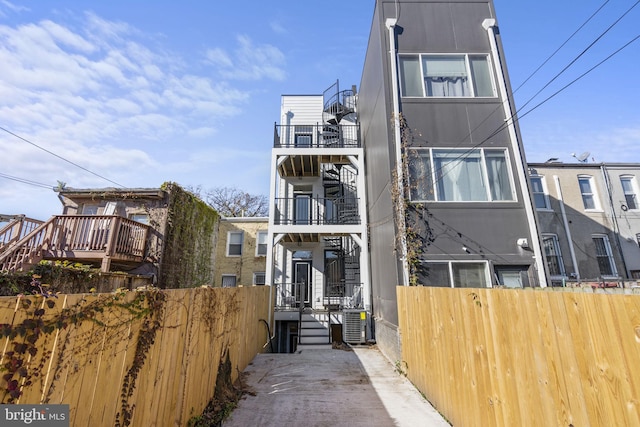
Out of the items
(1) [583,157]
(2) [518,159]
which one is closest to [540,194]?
(1) [583,157]

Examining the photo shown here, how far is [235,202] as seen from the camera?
29.4 metres

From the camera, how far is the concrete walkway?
11.9ft

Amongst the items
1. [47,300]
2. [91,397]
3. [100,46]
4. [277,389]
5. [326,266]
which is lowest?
[277,389]

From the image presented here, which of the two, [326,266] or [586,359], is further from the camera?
[326,266]

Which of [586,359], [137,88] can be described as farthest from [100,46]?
[586,359]

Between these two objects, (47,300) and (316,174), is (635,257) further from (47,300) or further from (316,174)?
(47,300)

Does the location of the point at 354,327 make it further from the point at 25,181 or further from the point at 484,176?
the point at 25,181

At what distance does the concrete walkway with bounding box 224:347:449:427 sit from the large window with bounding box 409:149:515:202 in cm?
410

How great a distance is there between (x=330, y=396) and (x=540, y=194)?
13238 millimetres

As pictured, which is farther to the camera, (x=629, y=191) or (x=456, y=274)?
(x=629, y=191)

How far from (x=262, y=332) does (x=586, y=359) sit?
296 inches

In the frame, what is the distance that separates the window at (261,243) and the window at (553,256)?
13.5m

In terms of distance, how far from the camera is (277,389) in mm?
4758
